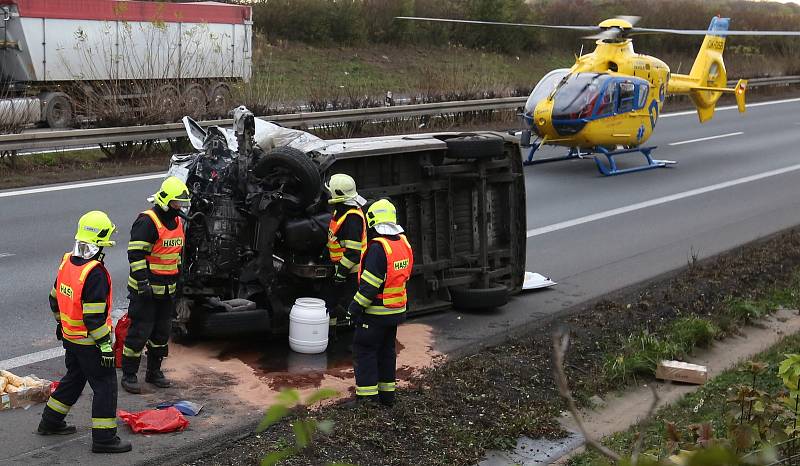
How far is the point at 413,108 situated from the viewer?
23.9 metres

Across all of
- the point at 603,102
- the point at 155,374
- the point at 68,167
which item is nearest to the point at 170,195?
the point at 155,374

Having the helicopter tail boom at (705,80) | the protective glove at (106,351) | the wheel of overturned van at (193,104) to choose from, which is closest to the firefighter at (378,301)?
the protective glove at (106,351)

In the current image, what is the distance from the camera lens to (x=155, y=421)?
7824mm

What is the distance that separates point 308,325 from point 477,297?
2.47 metres

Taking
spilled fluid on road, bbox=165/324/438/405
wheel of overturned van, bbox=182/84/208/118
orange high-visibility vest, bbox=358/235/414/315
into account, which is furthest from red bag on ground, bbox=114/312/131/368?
wheel of overturned van, bbox=182/84/208/118

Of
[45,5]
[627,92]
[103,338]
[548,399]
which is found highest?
[45,5]

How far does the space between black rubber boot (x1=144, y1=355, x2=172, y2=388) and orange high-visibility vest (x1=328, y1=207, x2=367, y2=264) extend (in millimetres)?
1879

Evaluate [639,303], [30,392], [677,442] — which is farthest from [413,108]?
[677,442]

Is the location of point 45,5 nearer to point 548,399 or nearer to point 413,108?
point 413,108

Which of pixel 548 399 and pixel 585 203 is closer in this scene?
pixel 548 399

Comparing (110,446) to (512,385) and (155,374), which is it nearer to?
(155,374)

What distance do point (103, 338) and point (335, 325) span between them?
3089 millimetres

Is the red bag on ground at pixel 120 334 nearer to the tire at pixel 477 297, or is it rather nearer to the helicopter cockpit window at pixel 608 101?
the tire at pixel 477 297

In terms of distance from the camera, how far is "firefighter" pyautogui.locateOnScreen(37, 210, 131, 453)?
23.5 ft
